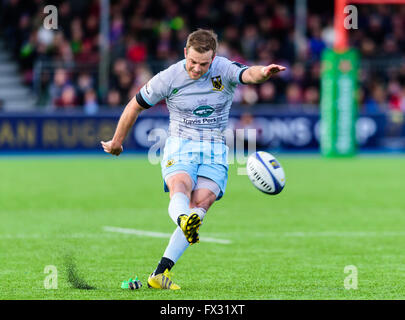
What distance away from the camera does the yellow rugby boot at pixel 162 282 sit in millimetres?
6574

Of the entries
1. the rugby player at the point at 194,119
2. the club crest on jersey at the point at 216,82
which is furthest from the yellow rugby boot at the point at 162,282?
the club crest on jersey at the point at 216,82

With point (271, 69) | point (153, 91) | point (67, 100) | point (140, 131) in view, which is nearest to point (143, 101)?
point (153, 91)

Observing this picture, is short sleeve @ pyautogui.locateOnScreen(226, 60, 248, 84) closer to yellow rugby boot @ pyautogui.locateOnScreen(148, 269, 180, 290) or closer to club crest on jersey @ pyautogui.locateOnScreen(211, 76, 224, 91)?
club crest on jersey @ pyautogui.locateOnScreen(211, 76, 224, 91)

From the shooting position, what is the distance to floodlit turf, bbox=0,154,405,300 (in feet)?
22.0

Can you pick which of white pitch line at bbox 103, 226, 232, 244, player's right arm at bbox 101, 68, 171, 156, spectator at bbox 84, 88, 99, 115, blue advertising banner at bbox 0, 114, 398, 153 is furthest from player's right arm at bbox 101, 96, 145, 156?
spectator at bbox 84, 88, 99, 115

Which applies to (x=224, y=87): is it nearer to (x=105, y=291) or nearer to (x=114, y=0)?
(x=105, y=291)

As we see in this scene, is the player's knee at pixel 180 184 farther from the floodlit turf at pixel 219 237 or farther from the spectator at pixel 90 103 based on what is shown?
the spectator at pixel 90 103

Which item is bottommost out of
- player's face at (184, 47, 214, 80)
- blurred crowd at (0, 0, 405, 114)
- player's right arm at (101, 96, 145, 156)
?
player's right arm at (101, 96, 145, 156)

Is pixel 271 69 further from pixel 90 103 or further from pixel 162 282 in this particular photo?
pixel 90 103

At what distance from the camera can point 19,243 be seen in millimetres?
9336

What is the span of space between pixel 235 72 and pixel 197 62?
0.38 m

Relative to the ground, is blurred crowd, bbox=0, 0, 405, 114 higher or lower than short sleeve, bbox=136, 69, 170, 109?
higher

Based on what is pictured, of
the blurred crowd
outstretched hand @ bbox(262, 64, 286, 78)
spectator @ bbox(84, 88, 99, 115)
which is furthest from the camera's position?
the blurred crowd

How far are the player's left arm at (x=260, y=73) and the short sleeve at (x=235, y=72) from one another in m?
0.05
